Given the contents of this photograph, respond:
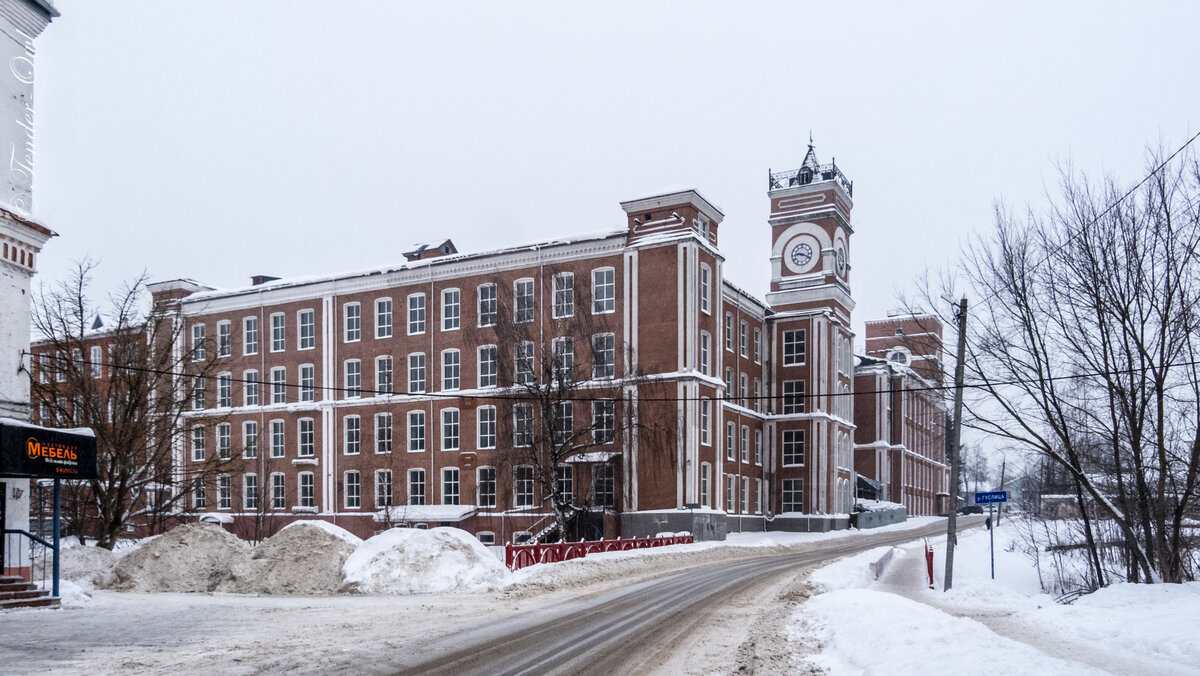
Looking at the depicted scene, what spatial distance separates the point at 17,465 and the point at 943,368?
20.9 metres

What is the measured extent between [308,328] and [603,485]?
2198 cm

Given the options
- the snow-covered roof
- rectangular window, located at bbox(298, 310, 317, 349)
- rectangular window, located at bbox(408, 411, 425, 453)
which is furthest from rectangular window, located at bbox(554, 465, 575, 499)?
rectangular window, located at bbox(298, 310, 317, 349)

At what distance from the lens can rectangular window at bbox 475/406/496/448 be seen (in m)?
48.9

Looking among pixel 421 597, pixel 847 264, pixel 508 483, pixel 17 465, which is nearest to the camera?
pixel 17 465

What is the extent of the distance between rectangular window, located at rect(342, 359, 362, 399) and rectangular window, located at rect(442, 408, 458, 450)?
243 inches

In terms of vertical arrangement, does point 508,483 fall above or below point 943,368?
below

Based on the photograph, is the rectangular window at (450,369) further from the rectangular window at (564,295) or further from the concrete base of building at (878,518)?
the concrete base of building at (878,518)

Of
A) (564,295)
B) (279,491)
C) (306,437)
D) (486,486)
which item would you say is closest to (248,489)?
(279,491)

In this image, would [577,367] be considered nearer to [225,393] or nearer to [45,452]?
[225,393]

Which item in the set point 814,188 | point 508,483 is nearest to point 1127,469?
point 508,483

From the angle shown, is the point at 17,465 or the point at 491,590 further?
the point at 491,590

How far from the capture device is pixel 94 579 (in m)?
24.0

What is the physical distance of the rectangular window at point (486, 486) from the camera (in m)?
48.2

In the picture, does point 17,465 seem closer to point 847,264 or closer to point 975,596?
point 975,596
